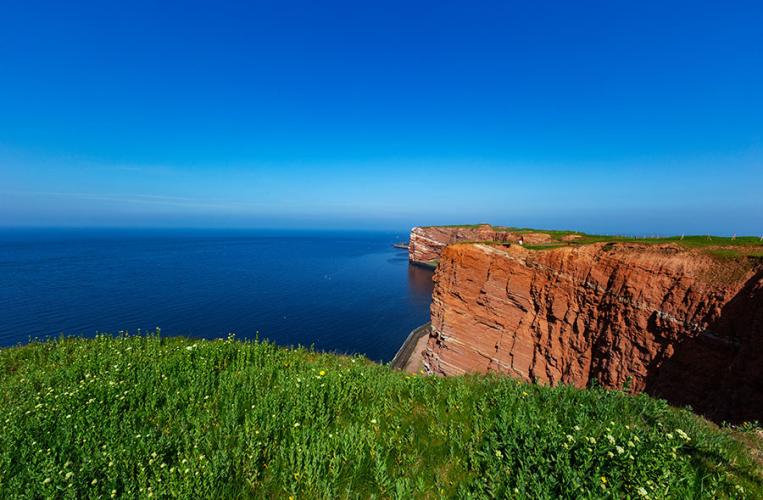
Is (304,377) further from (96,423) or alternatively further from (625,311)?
(625,311)

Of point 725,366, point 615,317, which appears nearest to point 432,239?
point 615,317

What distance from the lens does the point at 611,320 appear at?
2247cm

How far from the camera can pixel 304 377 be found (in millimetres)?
7051

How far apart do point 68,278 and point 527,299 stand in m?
108

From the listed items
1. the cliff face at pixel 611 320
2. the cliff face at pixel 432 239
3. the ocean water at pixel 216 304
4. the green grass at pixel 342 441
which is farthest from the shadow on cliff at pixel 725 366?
the cliff face at pixel 432 239

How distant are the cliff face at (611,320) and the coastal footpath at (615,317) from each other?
0.07 metres

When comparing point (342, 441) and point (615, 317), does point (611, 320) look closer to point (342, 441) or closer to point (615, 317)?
point (615, 317)

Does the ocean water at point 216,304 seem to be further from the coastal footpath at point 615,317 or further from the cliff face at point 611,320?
the coastal footpath at point 615,317

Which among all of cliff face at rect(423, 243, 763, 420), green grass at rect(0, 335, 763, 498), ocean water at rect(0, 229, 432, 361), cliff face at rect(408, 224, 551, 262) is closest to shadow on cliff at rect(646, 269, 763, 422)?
cliff face at rect(423, 243, 763, 420)

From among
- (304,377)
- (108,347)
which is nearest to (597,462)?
(304,377)

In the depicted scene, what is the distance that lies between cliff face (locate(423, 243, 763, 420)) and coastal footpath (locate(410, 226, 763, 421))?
2.7 inches

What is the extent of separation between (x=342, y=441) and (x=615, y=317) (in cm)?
2543

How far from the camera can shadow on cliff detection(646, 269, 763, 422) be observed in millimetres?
15438

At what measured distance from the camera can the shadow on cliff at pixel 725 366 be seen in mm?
15438
